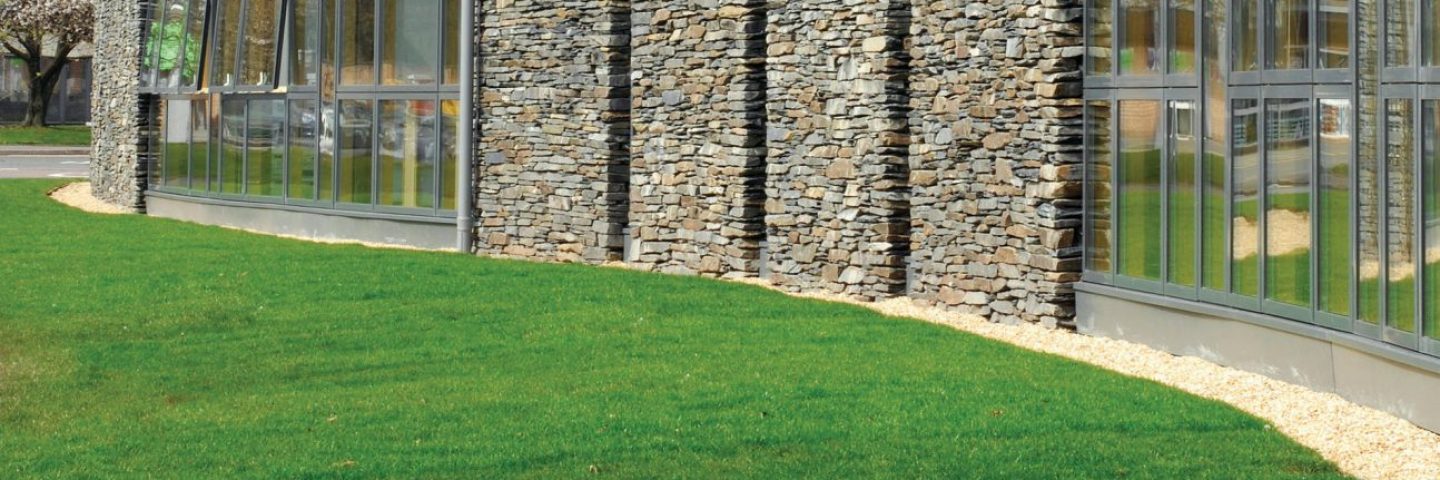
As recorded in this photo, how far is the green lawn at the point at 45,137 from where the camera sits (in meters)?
58.3

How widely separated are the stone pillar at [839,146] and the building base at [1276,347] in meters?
2.70

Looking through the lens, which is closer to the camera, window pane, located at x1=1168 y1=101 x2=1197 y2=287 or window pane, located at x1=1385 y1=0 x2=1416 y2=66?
window pane, located at x1=1385 y1=0 x2=1416 y2=66

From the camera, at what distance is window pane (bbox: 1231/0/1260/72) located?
12.9m

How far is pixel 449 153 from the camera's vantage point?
23.6 m

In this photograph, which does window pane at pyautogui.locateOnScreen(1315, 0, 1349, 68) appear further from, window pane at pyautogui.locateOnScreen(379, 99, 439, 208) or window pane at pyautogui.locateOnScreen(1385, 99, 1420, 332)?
window pane at pyautogui.locateOnScreen(379, 99, 439, 208)

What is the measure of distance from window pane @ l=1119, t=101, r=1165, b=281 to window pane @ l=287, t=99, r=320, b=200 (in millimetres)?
14064

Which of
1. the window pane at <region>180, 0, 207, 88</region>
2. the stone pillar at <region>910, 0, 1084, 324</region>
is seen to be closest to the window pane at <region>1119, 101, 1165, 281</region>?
the stone pillar at <region>910, 0, 1084, 324</region>

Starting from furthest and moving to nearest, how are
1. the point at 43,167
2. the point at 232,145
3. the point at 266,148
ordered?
the point at 43,167 → the point at 232,145 → the point at 266,148

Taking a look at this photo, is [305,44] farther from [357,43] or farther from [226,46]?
[226,46]

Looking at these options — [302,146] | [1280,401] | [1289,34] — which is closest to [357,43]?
[302,146]

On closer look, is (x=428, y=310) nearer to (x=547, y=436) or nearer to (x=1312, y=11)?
(x=547, y=436)

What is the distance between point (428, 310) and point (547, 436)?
6306 millimetres

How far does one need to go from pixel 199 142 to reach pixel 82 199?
543 cm

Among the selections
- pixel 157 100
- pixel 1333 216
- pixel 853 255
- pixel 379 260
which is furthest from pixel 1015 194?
pixel 157 100
